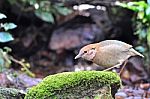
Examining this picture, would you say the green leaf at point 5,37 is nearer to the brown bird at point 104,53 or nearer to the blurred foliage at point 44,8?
the brown bird at point 104,53

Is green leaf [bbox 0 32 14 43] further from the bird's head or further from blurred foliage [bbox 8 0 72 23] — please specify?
blurred foliage [bbox 8 0 72 23]

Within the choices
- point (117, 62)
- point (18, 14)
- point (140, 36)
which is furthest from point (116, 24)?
point (117, 62)

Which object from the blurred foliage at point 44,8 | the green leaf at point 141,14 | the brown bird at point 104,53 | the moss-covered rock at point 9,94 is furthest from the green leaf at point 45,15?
the moss-covered rock at point 9,94

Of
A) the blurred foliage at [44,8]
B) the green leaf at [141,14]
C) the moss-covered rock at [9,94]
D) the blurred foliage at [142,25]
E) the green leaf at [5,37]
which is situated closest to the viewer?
the moss-covered rock at [9,94]

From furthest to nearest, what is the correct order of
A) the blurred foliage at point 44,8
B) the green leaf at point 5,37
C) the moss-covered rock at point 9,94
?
the blurred foliage at point 44,8
the green leaf at point 5,37
the moss-covered rock at point 9,94

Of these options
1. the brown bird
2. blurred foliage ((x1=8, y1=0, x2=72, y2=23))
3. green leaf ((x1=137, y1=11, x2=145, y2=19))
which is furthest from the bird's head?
blurred foliage ((x1=8, y1=0, x2=72, y2=23))

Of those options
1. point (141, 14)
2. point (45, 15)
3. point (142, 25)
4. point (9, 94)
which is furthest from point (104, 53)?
point (45, 15)
